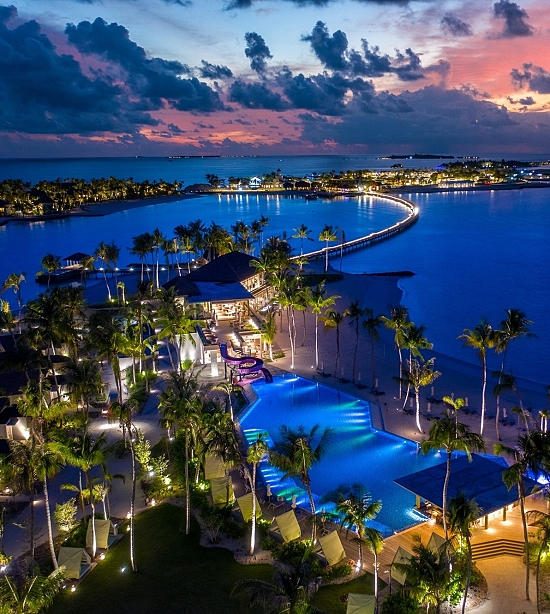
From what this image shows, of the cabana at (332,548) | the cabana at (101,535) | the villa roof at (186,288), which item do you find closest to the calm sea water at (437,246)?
the villa roof at (186,288)

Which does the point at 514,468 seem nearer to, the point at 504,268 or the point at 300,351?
the point at 300,351

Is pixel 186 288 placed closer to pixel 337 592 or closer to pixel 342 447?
pixel 342 447

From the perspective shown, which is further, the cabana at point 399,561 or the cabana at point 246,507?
the cabana at point 246,507

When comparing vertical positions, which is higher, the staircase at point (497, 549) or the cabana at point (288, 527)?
the cabana at point (288, 527)

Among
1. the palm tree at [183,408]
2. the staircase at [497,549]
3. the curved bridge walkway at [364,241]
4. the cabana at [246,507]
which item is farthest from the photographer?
the curved bridge walkway at [364,241]

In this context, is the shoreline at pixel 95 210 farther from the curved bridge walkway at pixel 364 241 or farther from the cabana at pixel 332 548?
the cabana at pixel 332 548

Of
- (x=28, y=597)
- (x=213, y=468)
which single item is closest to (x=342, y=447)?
(x=213, y=468)

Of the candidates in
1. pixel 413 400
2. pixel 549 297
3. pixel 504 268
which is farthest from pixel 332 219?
pixel 413 400
